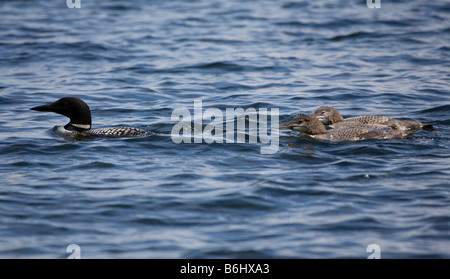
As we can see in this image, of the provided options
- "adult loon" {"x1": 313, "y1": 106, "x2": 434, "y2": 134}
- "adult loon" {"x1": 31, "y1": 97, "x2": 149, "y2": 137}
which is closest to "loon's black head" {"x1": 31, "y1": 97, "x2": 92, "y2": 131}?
"adult loon" {"x1": 31, "y1": 97, "x2": 149, "y2": 137}

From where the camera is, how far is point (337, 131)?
8352mm

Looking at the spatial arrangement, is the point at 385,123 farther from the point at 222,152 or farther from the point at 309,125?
the point at 222,152

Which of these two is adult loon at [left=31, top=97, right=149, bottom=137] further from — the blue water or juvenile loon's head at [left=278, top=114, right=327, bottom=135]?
juvenile loon's head at [left=278, top=114, right=327, bottom=135]

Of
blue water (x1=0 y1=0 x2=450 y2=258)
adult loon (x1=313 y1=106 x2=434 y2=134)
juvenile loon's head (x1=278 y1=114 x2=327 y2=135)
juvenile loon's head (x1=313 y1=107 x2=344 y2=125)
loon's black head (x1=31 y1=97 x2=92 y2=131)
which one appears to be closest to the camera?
blue water (x1=0 y1=0 x2=450 y2=258)

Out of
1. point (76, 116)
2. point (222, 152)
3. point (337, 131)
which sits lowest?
point (222, 152)

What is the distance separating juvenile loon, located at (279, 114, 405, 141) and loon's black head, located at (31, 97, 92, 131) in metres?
2.67

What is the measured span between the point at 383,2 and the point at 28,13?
10.1m

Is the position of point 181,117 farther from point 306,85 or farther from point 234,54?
point 234,54

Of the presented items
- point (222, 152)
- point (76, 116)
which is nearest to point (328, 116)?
point (222, 152)

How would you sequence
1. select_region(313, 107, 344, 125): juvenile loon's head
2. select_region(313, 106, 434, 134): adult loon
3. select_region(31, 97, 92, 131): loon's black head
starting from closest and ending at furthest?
select_region(313, 106, 434, 134): adult loon < select_region(31, 97, 92, 131): loon's black head < select_region(313, 107, 344, 125): juvenile loon's head

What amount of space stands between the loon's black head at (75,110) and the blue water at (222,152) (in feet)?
1.38

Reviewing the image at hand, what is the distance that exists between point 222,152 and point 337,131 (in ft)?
5.15

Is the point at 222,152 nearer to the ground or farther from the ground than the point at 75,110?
nearer to the ground

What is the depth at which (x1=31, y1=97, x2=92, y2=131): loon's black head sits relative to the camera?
28.3ft
